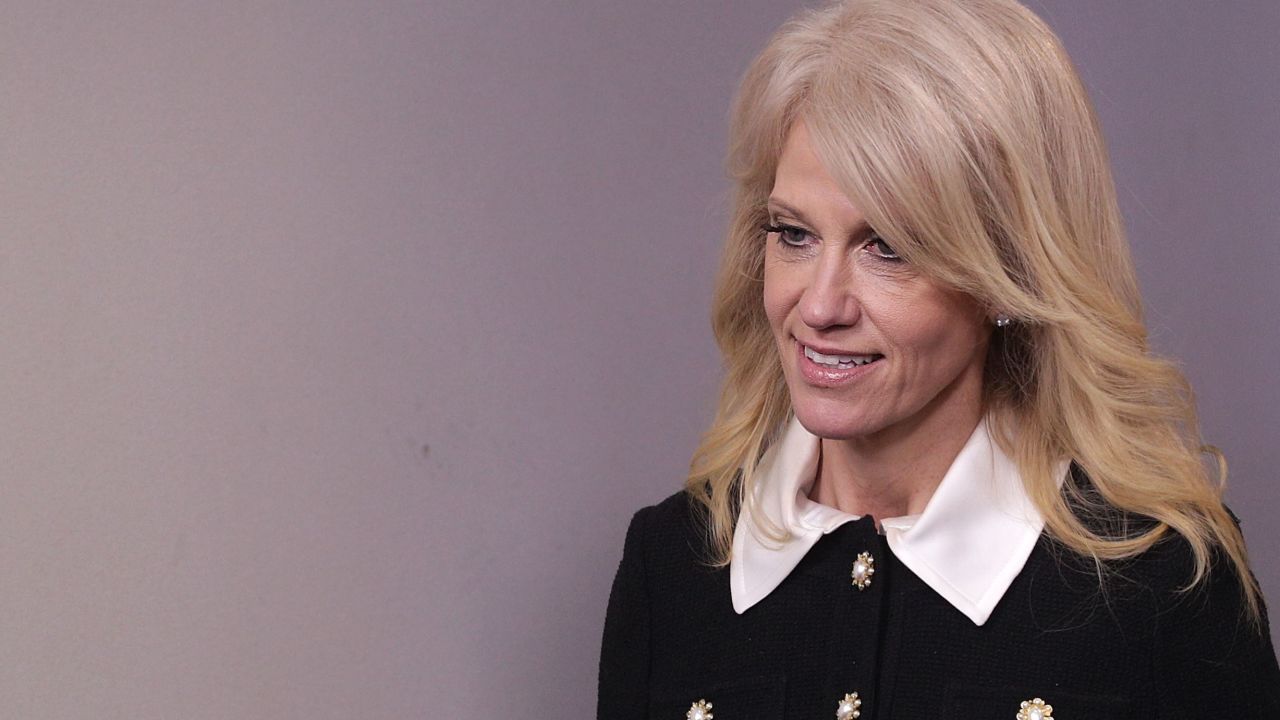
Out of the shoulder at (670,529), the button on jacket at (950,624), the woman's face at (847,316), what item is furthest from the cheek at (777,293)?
the shoulder at (670,529)

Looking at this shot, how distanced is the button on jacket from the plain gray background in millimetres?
390

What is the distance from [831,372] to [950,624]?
0.28 m

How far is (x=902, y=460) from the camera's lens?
1.58 meters

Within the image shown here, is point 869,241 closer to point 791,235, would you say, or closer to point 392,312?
point 791,235

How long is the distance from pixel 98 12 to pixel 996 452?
107 cm

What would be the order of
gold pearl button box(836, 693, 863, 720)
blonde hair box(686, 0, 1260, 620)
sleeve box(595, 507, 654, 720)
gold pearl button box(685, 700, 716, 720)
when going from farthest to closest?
1. sleeve box(595, 507, 654, 720)
2. gold pearl button box(685, 700, 716, 720)
3. gold pearl button box(836, 693, 863, 720)
4. blonde hair box(686, 0, 1260, 620)

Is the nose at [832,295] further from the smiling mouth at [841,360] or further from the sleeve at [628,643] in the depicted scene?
the sleeve at [628,643]

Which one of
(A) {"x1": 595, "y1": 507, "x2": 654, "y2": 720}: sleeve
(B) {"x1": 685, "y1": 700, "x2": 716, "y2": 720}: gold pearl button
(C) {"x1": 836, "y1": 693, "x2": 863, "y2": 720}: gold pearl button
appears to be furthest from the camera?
(A) {"x1": 595, "y1": 507, "x2": 654, "y2": 720}: sleeve

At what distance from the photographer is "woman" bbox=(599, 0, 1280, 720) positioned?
1415mm

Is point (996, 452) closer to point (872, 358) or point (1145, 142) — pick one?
→ point (872, 358)

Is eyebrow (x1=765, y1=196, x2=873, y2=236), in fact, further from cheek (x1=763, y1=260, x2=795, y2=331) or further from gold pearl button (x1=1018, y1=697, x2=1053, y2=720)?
gold pearl button (x1=1018, y1=697, x2=1053, y2=720)

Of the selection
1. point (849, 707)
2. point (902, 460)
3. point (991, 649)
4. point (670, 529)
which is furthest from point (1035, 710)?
point (670, 529)

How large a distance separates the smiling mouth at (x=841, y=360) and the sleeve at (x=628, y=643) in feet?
1.40

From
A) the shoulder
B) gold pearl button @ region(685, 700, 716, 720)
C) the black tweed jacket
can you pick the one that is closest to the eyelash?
the black tweed jacket
